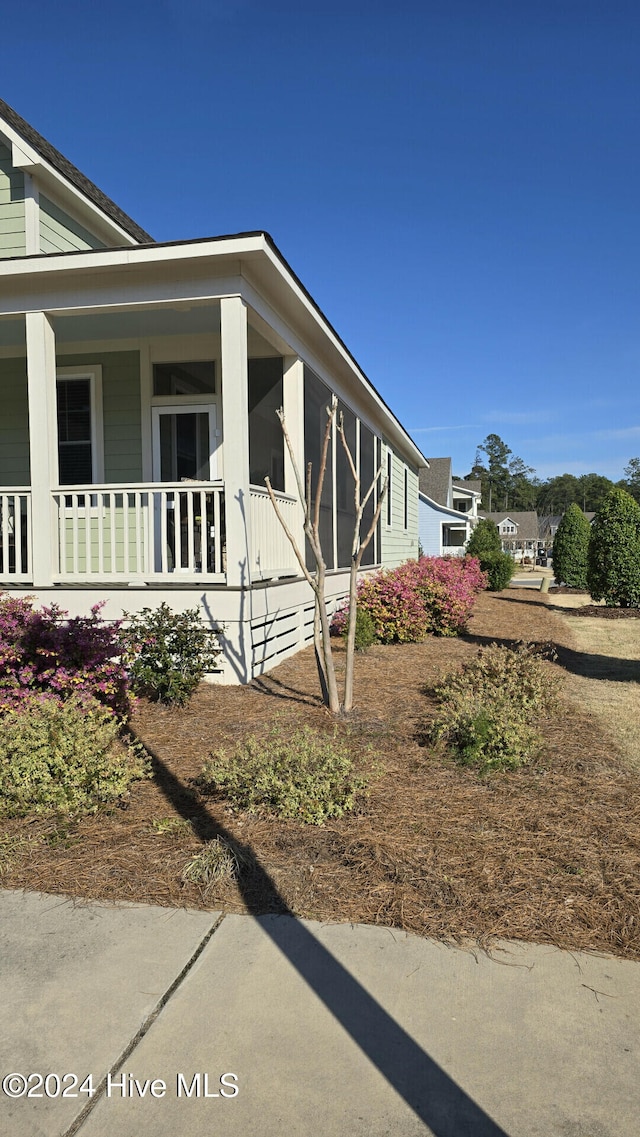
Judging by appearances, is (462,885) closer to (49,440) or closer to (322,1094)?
(322,1094)

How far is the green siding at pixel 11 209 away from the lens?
9258 mm

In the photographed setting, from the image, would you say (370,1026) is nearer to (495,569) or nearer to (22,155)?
(22,155)

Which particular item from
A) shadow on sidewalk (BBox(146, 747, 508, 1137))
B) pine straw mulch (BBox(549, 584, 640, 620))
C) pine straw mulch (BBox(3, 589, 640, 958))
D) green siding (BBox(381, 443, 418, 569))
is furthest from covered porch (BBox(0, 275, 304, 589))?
pine straw mulch (BBox(549, 584, 640, 620))

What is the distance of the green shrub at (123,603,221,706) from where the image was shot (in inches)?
248

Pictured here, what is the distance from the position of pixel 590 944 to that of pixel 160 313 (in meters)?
7.38

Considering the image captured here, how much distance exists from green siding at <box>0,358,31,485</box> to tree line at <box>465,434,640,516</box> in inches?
4675

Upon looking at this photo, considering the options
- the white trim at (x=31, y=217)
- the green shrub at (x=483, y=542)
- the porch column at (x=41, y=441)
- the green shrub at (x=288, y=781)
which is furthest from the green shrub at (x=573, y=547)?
the green shrub at (x=288, y=781)

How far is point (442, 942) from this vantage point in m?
2.80

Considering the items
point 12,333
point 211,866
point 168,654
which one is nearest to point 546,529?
point 12,333

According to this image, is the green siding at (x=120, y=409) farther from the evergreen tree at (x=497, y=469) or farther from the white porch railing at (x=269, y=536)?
the evergreen tree at (x=497, y=469)

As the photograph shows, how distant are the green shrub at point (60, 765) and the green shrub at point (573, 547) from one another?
23.2 meters

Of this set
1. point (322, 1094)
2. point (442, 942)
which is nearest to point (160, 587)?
point (442, 942)

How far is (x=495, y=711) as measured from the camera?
526cm

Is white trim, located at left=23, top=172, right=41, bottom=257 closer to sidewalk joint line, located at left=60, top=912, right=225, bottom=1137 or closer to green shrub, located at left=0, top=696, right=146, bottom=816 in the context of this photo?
green shrub, located at left=0, top=696, right=146, bottom=816
